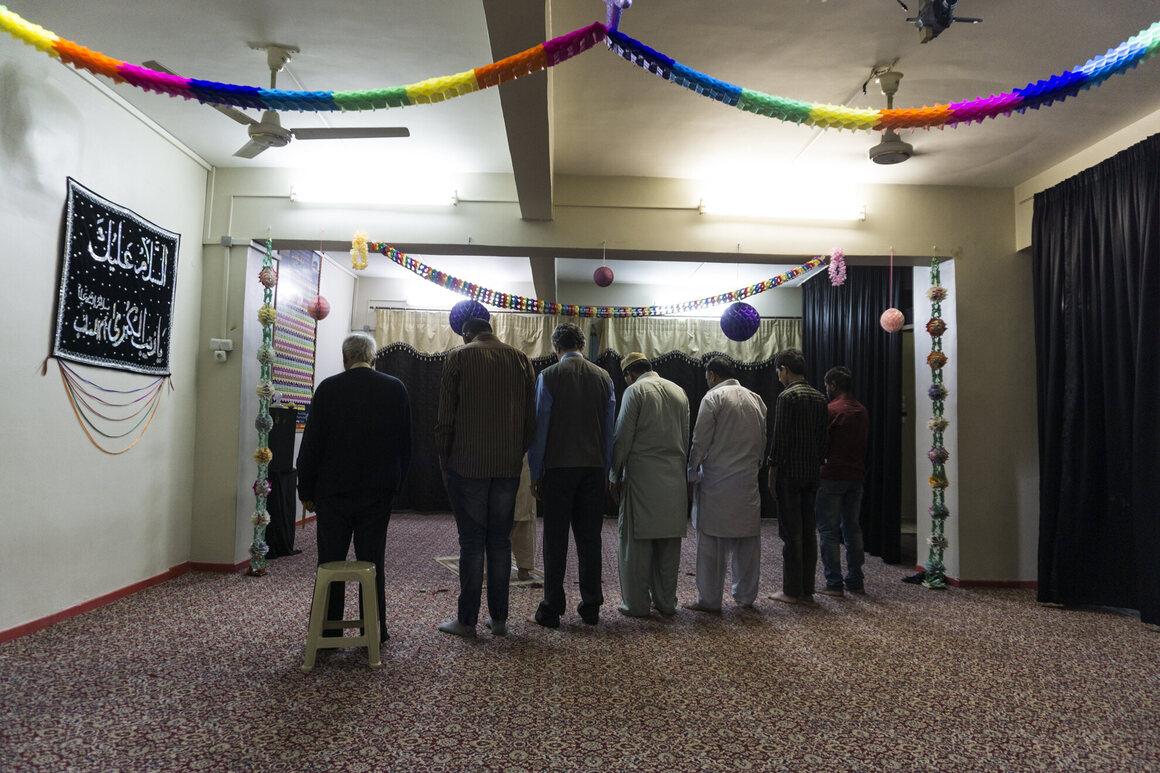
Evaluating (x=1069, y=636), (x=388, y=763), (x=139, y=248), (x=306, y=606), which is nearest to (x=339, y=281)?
(x=139, y=248)

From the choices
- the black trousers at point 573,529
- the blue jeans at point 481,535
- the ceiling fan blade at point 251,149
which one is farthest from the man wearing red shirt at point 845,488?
the ceiling fan blade at point 251,149

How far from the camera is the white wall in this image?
10.5ft

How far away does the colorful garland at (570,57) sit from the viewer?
258 cm

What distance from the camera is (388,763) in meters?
2.04

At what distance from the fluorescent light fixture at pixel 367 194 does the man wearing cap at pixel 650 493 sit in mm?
2250

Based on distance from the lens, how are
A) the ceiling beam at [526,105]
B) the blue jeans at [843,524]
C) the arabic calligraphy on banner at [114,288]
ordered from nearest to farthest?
1. the ceiling beam at [526,105]
2. the arabic calligraphy on banner at [114,288]
3. the blue jeans at [843,524]

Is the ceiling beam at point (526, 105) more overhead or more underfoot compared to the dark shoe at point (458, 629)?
more overhead

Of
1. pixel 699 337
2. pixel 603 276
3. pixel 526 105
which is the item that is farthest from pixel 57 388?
pixel 699 337

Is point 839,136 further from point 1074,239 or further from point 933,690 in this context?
point 933,690

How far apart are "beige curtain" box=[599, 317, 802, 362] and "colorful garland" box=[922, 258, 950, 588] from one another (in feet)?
12.4

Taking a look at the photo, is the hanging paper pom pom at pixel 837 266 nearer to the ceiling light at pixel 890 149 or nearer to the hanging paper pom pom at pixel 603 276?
the ceiling light at pixel 890 149

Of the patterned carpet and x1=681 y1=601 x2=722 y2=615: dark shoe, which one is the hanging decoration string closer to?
the patterned carpet

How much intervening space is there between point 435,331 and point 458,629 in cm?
584

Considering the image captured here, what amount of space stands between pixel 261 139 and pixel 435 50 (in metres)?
1.12
